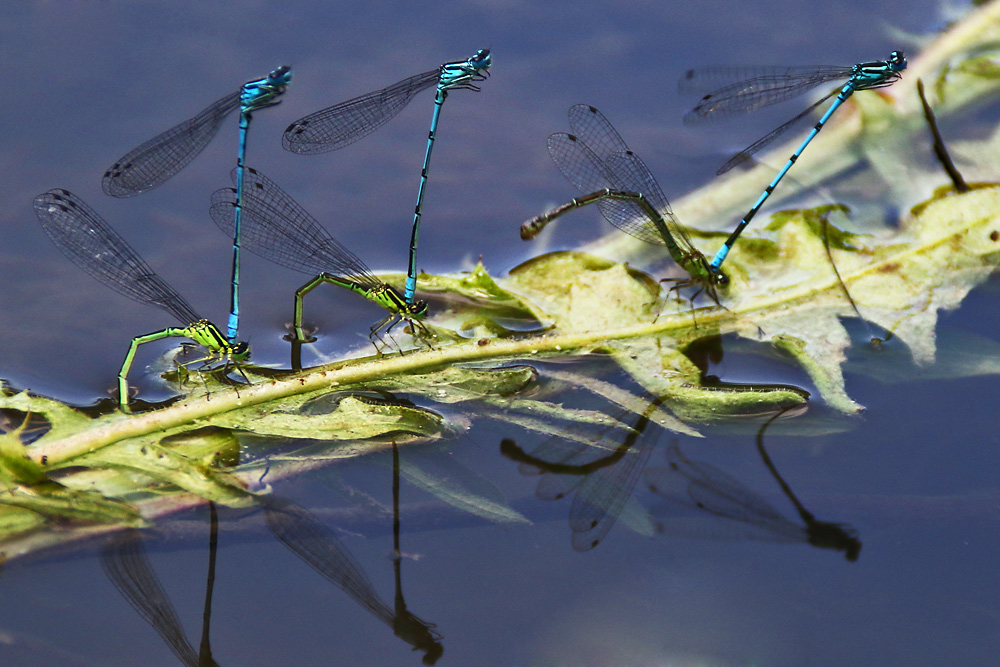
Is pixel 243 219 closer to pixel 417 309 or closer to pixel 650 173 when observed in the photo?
pixel 417 309

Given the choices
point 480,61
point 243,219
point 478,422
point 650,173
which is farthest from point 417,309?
point 650,173

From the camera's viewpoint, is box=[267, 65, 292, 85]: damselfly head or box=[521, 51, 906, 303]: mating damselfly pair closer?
box=[267, 65, 292, 85]: damselfly head

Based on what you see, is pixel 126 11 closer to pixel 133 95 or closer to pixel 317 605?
pixel 133 95

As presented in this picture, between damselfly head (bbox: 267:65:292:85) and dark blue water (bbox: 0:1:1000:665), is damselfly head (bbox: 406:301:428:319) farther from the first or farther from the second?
damselfly head (bbox: 267:65:292:85)

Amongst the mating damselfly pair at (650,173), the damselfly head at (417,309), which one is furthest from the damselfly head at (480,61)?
the damselfly head at (417,309)

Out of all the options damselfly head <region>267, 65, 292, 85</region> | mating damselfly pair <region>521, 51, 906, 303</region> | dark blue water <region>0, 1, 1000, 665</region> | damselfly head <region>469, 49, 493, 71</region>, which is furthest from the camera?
mating damselfly pair <region>521, 51, 906, 303</region>

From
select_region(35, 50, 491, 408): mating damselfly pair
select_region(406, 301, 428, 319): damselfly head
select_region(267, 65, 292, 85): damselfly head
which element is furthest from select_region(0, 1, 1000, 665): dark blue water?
select_region(267, 65, 292, 85): damselfly head

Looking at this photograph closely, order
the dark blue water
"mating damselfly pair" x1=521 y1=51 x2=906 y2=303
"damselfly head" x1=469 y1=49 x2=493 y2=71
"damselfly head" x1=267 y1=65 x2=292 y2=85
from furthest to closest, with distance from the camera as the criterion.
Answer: "mating damselfly pair" x1=521 y1=51 x2=906 y2=303 → "damselfly head" x1=469 y1=49 x2=493 y2=71 → "damselfly head" x1=267 y1=65 x2=292 y2=85 → the dark blue water
